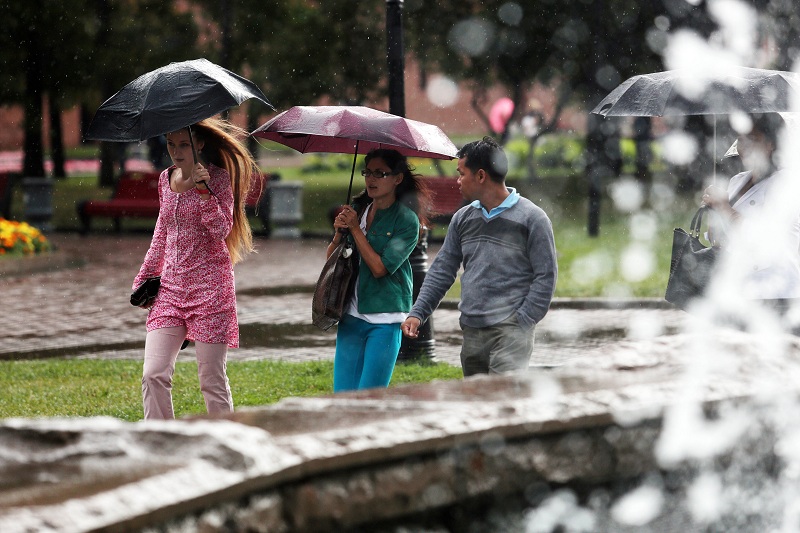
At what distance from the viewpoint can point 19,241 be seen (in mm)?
17047

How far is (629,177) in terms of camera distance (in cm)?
3772

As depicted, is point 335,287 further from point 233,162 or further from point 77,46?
point 77,46

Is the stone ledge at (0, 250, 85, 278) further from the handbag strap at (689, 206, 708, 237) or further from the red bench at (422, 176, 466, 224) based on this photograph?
the handbag strap at (689, 206, 708, 237)

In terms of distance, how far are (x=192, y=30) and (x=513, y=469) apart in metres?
27.0

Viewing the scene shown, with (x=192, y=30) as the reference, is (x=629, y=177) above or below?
below

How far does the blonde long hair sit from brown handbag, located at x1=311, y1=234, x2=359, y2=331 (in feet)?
1.29

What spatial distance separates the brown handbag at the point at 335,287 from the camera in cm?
560

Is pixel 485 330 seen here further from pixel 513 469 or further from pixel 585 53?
pixel 585 53

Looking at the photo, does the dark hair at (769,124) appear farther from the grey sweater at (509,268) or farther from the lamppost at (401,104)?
the lamppost at (401,104)

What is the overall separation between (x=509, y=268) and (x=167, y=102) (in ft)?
5.61

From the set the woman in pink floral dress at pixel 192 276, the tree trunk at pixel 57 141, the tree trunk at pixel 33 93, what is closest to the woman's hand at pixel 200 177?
the woman in pink floral dress at pixel 192 276

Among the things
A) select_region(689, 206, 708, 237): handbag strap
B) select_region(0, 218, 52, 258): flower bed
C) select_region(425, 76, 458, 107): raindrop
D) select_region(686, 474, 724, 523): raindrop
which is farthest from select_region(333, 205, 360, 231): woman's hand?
select_region(425, 76, 458, 107): raindrop

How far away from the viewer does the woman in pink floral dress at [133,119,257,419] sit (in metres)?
5.54

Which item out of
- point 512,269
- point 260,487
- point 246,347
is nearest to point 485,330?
point 512,269
